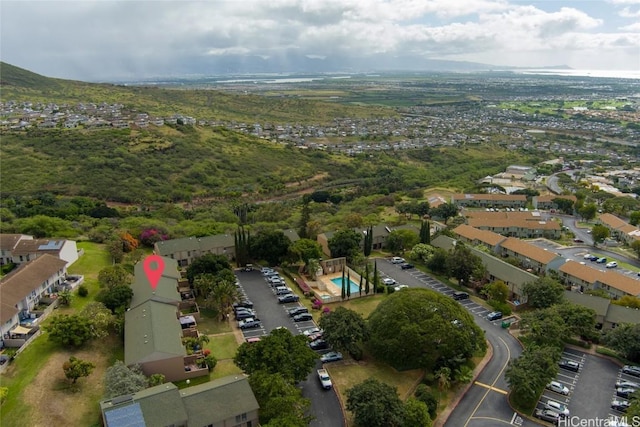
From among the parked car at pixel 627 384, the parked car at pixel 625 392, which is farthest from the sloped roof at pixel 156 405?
the parked car at pixel 627 384

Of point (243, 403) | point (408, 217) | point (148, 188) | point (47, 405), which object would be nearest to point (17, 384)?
point (47, 405)

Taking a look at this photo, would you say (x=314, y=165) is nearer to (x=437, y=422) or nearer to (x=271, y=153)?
(x=271, y=153)

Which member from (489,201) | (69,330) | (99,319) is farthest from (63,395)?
(489,201)

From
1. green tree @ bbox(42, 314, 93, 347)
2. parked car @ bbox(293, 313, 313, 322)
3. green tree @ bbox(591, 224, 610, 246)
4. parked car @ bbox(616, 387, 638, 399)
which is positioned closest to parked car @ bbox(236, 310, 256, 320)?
parked car @ bbox(293, 313, 313, 322)

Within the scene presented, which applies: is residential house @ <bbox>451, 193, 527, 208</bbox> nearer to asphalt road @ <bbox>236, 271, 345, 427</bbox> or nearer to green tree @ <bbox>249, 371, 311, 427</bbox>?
asphalt road @ <bbox>236, 271, 345, 427</bbox>
